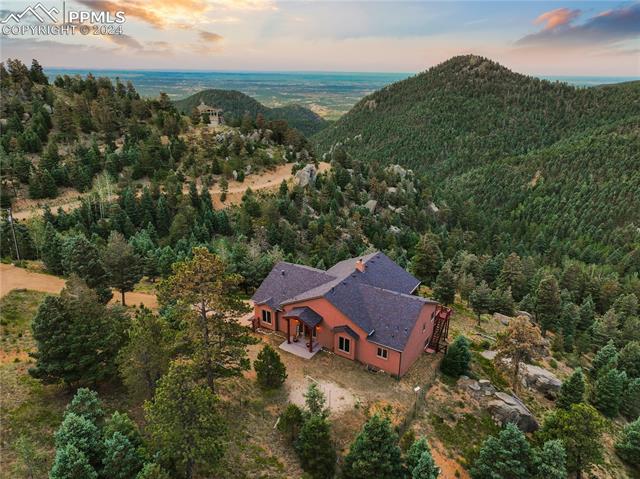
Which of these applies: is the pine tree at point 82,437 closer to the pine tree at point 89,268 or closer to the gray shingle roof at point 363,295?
the pine tree at point 89,268

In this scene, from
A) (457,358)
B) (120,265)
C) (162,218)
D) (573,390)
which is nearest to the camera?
(457,358)

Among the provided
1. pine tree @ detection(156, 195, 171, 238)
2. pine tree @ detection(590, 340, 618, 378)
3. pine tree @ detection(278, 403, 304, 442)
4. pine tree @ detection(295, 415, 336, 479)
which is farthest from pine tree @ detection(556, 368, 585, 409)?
pine tree @ detection(156, 195, 171, 238)

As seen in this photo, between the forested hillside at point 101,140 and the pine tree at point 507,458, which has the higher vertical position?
the forested hillside at point 101,140

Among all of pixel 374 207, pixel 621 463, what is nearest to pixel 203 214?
pixel 374 207

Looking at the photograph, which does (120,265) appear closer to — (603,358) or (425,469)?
(425,469)

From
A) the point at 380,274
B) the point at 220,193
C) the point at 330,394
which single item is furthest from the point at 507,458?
the point at 220,193

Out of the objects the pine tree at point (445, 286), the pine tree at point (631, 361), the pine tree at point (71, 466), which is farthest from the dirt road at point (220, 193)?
the pine tree at point (631, 361)

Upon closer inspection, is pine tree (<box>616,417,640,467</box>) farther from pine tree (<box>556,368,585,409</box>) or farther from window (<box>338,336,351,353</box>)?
window (<box>338,336,351,353</box>)
